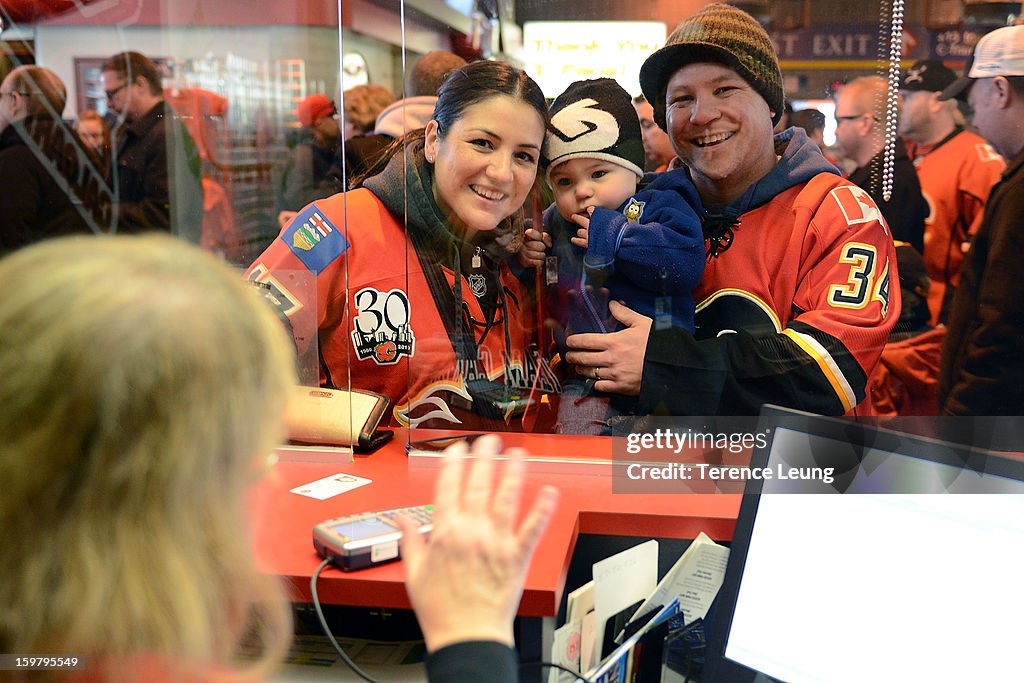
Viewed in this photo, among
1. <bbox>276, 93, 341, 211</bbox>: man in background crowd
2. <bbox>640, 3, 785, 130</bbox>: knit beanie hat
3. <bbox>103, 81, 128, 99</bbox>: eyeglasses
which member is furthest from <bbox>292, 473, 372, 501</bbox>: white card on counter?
<bbox>103, 81, 128, 99</bbox>: eyeglasses

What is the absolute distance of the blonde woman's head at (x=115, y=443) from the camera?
22.8 inches

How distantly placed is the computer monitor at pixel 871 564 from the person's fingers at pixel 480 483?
1.24ft

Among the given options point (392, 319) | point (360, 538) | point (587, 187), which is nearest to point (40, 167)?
point (392, 319)

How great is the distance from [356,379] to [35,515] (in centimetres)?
110

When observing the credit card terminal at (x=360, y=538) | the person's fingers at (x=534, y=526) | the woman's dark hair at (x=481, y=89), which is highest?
the woman's dark hair at (x=481, y=89)

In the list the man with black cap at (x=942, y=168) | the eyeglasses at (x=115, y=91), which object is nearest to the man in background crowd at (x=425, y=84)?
the man with black cap at (x=942, y=168)

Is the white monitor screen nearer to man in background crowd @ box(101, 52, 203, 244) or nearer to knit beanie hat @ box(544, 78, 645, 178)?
knit beanie hat @ box(544, 78, 645, 178)

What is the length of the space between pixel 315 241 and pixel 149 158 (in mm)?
1318

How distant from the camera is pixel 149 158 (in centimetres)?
274

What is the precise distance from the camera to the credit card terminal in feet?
3.44

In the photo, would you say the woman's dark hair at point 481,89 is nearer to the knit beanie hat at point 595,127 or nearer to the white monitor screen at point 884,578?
the knit beanie hat at point 595,127

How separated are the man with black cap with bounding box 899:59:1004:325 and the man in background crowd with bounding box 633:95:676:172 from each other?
15.7 inches

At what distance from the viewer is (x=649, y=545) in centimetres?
129

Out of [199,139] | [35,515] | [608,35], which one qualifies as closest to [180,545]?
[35,515]
